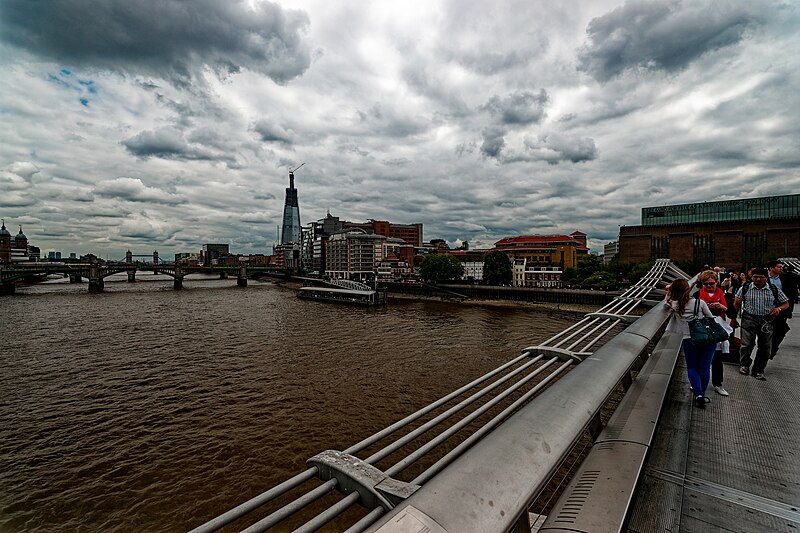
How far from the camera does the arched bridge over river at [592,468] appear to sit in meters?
1.44

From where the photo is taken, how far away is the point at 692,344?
4.00 metres

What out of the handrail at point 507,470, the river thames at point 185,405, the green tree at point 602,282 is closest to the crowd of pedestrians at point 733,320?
the handrail at point 507,470

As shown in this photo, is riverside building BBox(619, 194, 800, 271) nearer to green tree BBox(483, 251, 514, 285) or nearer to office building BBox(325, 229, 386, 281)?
green tree BBox(483, 251, 514, 285)

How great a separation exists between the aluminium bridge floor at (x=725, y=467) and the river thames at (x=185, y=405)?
7436 mm

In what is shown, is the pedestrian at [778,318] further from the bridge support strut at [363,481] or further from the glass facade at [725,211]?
the glass facade at [725,211]

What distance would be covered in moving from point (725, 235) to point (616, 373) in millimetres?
90720

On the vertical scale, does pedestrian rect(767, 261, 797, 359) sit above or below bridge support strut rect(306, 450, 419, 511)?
above

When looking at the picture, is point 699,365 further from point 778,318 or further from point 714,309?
point 778,318

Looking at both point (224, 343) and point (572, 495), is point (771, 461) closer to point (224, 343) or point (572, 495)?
point (572, 495)

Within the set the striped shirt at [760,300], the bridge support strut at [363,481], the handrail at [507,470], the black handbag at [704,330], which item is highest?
the striped shirt at [760,300]

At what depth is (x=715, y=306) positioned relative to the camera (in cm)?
412

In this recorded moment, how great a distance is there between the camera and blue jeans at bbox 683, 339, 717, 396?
387 cm

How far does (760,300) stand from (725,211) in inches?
3771

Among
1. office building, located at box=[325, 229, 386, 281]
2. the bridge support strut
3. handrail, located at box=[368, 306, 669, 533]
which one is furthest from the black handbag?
office building, located at box=[325, 229, 386, 281]
